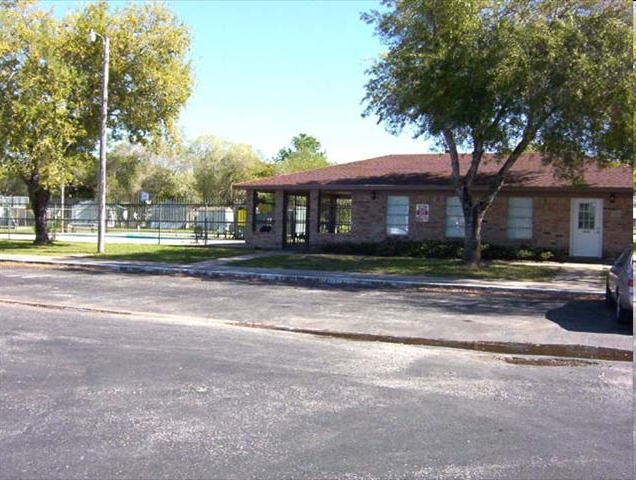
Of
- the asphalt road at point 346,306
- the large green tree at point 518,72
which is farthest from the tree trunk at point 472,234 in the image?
the asphalt road at point 346,306

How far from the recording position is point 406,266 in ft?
69.0

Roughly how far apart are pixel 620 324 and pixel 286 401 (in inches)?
291

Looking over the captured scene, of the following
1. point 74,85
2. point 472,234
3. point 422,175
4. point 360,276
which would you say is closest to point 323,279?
point 360,276

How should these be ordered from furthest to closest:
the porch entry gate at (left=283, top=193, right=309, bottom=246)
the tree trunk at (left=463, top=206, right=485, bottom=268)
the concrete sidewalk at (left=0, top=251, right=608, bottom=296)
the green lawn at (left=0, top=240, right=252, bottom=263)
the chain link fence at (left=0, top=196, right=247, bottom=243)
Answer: the chain link fence at (left=0, top=196, right=247, bottom=243) < the porch entry gate at (left=283, top=193, right=309, bottom=246) < the green lawn at (left=0, top=240, right=252, bottom=263) < the tree trunk at (left=463, top=206, right=485, bottom=268) < the concrete sidewalk at (left=0, top=251, right=608, bottom=296)

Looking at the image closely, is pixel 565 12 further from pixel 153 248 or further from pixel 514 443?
pixel 153 248

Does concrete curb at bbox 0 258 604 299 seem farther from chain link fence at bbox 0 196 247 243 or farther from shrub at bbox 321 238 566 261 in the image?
chain link fence at bbox 0 196 247 243

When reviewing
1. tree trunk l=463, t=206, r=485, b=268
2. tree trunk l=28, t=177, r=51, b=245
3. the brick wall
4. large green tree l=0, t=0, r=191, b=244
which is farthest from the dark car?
tree trunk l=28, t=177, r=51, b=245

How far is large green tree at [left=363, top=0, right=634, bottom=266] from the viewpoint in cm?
1620

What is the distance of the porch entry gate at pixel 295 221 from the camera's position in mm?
28172

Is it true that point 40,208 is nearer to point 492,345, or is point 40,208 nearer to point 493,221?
point 493,221

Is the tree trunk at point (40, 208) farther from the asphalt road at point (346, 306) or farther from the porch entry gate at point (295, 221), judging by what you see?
the asphalt road at point (346, 306)

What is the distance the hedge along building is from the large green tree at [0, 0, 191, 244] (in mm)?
5174

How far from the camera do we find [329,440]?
5.14 meters

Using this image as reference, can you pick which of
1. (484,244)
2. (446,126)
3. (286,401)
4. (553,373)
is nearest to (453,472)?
(286,401)
